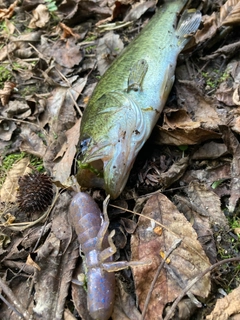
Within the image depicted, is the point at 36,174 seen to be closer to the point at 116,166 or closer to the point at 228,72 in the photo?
the point at 116,166

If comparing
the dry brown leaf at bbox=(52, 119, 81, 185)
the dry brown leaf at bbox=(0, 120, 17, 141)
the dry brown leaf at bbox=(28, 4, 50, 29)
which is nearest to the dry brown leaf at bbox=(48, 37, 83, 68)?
the dry brown leaf at bbox=(28, 4, 50, 29)

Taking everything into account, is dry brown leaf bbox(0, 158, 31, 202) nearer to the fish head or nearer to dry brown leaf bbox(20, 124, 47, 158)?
dry brown leaf bbox(20, 124, 47, 158)

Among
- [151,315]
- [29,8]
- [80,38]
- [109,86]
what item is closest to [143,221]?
[151,315]

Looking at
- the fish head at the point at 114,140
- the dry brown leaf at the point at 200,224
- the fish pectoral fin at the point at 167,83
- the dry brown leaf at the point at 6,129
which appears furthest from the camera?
the dry brown leaf at the point at 6,129

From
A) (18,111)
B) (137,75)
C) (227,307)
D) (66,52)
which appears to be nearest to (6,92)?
(18,111)

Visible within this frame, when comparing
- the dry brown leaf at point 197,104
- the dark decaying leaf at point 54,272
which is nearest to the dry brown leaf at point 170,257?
the dark decaying leaf at point 54,272

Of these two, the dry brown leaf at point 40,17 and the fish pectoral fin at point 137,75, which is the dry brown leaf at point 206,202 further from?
the dry brown leaf at point 40,17
